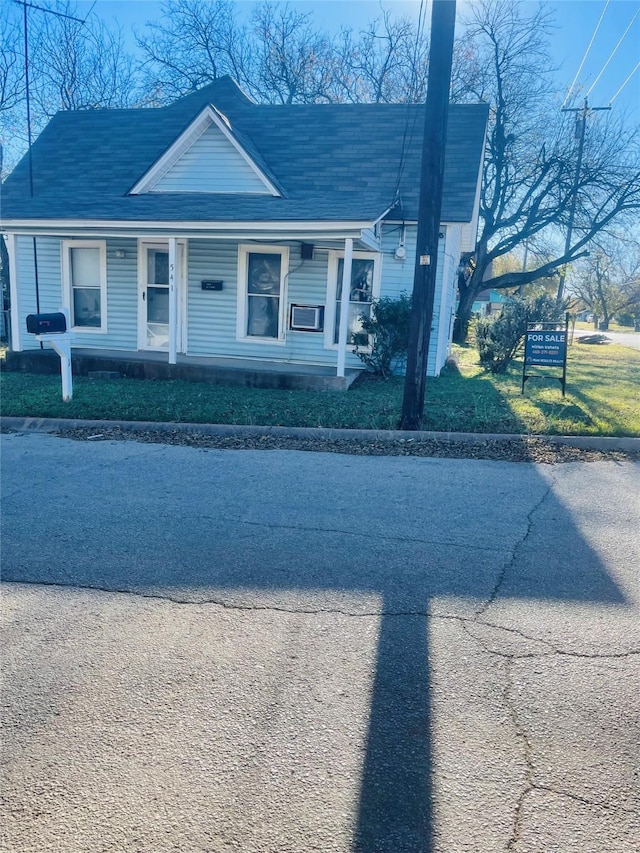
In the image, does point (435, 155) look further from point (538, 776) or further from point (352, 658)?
point (538, 776)

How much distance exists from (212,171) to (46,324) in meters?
6.27

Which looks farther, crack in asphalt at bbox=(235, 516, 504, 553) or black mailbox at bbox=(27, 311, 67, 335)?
black mailbox at bbox=(27, 311, 67, 335)

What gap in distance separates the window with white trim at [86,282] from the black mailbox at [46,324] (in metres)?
5.35

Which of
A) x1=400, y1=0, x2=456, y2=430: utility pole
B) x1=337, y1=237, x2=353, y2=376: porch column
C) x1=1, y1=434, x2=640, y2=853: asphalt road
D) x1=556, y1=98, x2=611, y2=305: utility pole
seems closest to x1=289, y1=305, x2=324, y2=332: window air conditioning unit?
x1=337, y1=237, x2=353, y2=376: porch column

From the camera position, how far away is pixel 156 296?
14.2 metres

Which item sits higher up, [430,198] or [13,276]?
[430,198]

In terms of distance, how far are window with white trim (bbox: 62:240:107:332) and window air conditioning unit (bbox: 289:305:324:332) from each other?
185 inches

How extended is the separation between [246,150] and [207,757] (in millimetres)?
13119

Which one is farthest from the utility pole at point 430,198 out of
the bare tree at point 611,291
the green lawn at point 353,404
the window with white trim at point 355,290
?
the bare tree at point 611,291

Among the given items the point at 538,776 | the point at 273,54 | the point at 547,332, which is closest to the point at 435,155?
the point at 547,332

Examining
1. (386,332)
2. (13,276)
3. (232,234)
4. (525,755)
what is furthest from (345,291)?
(525,755)

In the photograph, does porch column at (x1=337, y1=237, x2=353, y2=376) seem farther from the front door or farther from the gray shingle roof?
the front door

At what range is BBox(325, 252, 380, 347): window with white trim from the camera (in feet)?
43.1

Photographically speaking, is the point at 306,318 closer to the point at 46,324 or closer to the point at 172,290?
the point at 172,290
